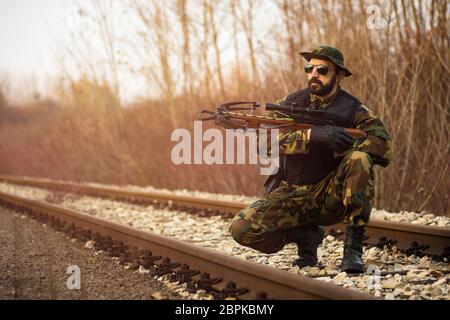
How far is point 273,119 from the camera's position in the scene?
404cm

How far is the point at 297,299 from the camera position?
326 centimetres

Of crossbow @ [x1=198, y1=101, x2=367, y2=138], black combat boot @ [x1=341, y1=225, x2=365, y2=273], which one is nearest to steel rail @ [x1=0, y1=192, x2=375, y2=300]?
black combat boot @ [x1=341, y1=225, x2=365, y2=273]

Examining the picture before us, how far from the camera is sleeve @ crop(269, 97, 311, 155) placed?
4031 mm

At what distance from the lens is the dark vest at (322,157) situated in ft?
13.7

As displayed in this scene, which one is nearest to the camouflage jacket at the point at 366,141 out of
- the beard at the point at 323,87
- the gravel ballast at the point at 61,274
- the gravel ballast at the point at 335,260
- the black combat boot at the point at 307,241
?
the beard at the point at 323,87

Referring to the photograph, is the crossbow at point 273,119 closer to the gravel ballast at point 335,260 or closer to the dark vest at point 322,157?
the dark vest at point 322,157

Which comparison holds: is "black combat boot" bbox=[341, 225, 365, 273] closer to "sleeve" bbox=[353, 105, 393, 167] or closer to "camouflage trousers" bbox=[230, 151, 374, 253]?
"camouflage trousers" bbox=[230, 151, 374, 253]

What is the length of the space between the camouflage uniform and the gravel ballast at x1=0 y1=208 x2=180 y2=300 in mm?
785

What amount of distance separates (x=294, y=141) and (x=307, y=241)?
80cm

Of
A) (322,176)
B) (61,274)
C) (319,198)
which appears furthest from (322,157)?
(61,274)

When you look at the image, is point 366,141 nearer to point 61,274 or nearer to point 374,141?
point 374,141

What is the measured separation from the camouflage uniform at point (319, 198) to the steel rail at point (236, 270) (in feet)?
1.03

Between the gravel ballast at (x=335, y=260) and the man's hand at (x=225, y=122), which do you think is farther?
the man's hand at (x=225, y=122)

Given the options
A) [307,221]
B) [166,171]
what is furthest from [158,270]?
[166,171]
